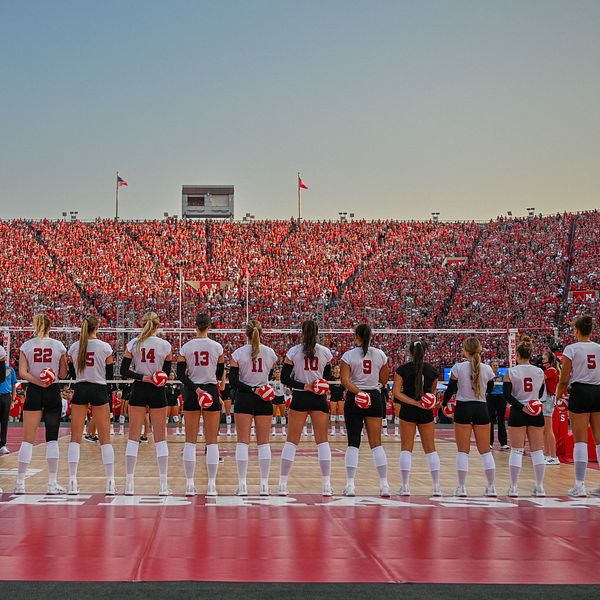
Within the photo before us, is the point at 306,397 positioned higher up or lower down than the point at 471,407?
higher up

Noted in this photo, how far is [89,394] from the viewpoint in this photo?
28.6 ft

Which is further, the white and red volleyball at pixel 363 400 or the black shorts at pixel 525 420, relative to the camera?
the black shorts at pixel 525 420

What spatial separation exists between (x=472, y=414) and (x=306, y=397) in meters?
1.88

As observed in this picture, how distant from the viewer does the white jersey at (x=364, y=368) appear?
8.89 meters

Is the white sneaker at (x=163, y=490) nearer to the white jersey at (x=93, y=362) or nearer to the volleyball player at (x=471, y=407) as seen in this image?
the white jersey at (x=93, y=362)

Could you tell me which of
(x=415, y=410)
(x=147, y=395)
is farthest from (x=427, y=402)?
(x=147, y=395)

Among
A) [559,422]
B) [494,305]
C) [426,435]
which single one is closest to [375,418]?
[426,435]

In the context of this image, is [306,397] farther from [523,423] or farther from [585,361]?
[585,361]

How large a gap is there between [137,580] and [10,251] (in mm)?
44330

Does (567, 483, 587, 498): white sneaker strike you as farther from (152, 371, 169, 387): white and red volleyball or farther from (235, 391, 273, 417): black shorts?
(152, 371, 169, 387): white and red volleyball

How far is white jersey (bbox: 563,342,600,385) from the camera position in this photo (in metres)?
8.82

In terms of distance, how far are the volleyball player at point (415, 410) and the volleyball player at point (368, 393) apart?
8.5 inches

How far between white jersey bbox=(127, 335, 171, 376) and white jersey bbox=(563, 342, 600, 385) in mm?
4453

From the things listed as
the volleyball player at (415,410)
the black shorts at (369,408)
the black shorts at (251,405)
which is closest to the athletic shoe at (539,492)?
the volleyball player at (415,410)
